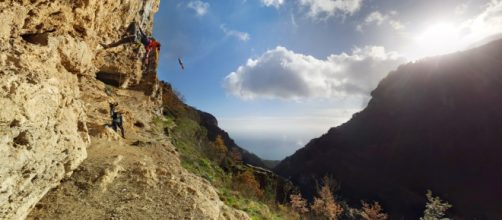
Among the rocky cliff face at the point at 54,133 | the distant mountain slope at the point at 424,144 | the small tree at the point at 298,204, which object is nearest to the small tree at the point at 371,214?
the small tree at the point at 298,204

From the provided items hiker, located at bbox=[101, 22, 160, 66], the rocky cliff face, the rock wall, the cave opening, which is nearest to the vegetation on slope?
the cave opening

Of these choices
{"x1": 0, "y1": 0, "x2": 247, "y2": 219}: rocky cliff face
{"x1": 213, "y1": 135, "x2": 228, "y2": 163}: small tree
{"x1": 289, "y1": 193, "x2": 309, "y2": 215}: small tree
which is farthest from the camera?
{"x1": 213, "y1": 135, "x2": 228, "y2": 163}: small tree

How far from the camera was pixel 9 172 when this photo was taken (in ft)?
22.5

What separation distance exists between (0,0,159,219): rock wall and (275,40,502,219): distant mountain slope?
79.9 metres

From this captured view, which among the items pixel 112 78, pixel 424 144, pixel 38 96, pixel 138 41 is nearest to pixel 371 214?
pixel 138 41

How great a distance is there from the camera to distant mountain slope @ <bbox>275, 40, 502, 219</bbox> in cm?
8125

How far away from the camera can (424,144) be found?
101 metres

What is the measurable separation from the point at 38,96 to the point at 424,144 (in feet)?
376

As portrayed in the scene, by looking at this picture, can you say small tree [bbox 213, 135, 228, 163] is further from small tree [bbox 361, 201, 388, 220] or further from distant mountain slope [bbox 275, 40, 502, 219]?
distant mountain slope [bbox 275, 40, 502, 219]

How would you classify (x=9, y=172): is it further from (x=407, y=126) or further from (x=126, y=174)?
(x=407, y=126)

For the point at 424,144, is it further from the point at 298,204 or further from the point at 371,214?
the point at 298,204

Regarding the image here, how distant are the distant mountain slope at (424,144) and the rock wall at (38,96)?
79888 mm

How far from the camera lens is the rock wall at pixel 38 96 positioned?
713 centimetres

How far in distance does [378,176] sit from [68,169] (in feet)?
330
